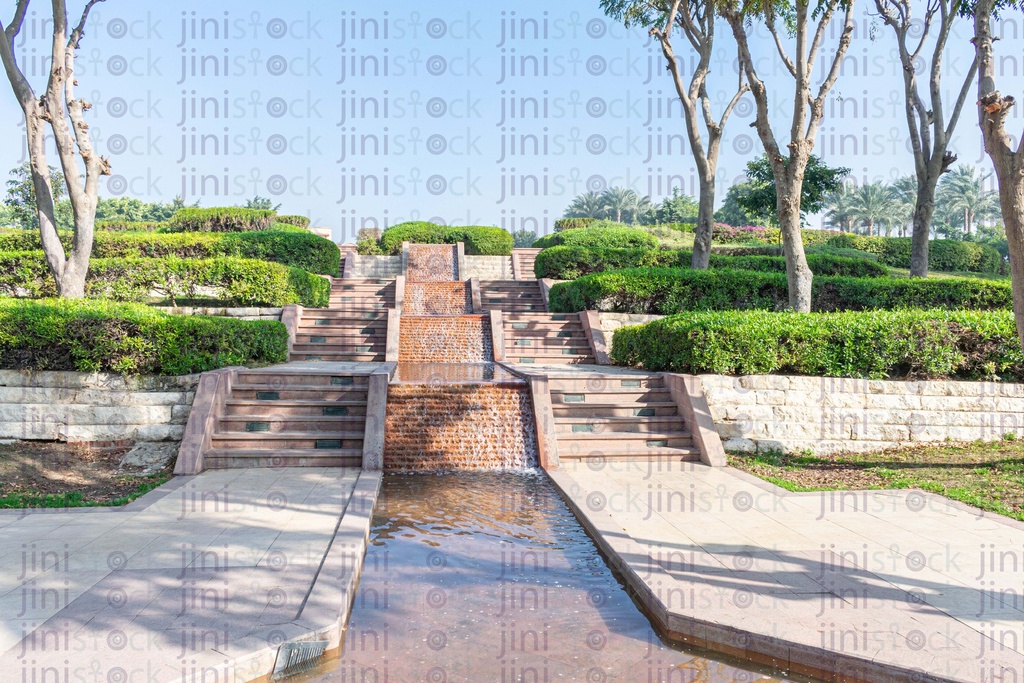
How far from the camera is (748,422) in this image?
9273 millimetres

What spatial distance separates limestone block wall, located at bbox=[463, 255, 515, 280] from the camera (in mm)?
24188

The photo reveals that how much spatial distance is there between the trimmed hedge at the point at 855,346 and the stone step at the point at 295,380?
4648 mm

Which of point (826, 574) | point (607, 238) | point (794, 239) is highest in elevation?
point (607, 238)

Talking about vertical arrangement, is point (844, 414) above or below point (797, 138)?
below

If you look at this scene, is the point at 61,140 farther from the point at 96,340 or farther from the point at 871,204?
the point at 871,204

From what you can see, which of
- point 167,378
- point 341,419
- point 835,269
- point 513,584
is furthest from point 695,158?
point 513,584

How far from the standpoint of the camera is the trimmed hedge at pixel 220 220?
26.8 metres

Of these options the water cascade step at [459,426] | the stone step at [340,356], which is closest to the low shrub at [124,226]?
the stone step at [340,356]

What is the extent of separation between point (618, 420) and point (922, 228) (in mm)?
13021

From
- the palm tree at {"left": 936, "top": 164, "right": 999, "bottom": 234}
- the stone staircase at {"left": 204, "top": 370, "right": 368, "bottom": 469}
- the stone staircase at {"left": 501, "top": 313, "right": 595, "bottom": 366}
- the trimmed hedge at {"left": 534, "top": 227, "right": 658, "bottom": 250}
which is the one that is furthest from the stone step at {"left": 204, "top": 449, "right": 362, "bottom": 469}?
the palm tree at {"left": 936, "top": 164, "right": 999, "bottom": 234}

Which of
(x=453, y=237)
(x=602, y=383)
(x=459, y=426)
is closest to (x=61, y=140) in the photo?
(x=459, y=426)

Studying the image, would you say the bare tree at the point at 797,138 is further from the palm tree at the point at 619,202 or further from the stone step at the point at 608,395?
the palm tree at the point at 619,202

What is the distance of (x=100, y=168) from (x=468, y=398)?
818cm

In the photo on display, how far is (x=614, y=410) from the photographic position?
9.45m
